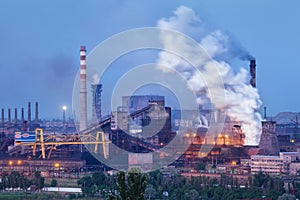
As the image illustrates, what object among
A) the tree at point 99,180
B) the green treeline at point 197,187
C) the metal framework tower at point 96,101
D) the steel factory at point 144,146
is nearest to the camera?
the green treeline at point 197,187

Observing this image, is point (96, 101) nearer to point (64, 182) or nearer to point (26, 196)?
point (64, 182)

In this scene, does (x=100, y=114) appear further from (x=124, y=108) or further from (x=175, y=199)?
(x=175, y=199)

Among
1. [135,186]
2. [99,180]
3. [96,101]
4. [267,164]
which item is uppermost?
[96,101]

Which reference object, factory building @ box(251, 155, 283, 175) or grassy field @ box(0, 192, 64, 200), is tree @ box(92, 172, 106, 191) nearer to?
grassy field @ box(0, 192, 64, 200)

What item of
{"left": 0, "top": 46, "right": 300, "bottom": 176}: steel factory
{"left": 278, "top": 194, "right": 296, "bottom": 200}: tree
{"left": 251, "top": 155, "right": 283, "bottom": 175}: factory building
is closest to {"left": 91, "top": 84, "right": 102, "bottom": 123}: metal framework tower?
{"left": 0, "top": 46, "right": 300, "bottom": 176}: steel factory

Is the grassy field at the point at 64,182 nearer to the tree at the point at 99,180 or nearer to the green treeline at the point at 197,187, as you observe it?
the green treeline at the point at 197,187

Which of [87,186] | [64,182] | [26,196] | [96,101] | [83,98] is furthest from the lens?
[96,101]

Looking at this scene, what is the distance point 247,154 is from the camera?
2205 cm

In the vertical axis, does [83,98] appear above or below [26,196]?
above

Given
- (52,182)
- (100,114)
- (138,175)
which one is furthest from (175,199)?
(100,114)

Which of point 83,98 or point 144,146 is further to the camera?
point 83,98

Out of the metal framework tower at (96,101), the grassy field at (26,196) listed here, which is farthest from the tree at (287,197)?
the metal framework tower at (96,101)

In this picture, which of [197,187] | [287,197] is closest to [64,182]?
[197,187]

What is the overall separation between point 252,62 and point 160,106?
331 cm
